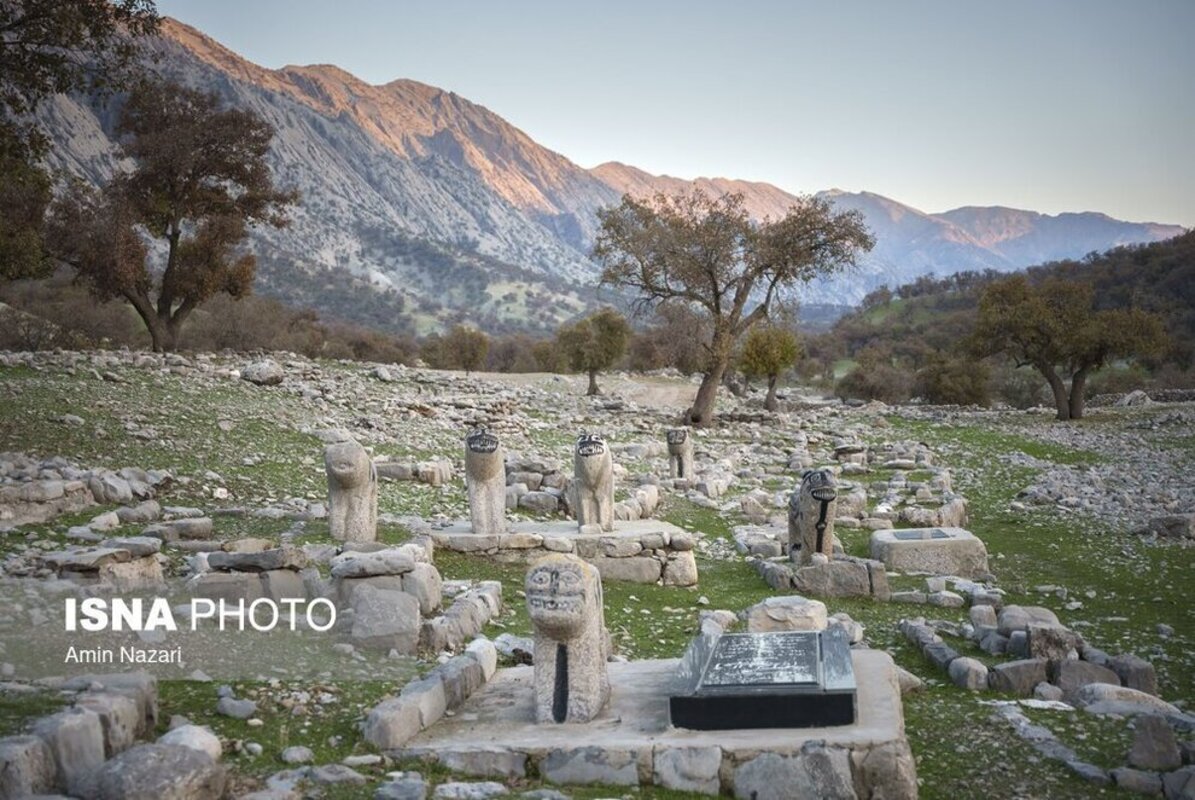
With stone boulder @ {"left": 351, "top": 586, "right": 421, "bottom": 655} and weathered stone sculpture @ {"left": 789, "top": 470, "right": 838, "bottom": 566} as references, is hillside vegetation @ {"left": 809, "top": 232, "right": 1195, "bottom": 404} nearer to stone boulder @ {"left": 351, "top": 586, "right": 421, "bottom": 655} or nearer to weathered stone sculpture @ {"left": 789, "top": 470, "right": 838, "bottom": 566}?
weathered stone sculpture @ {"left": 789, "top": 470, "right": 838, "bottom": 566}

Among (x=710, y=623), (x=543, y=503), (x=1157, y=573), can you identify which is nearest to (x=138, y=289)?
(x=543, y=503)

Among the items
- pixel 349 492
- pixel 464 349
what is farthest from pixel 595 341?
pixel 349 492

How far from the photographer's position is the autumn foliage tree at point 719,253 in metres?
35.7

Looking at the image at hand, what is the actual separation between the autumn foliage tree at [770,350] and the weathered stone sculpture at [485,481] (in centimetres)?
3484

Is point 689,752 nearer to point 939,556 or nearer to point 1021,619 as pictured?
point 1021,619

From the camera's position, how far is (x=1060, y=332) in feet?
127

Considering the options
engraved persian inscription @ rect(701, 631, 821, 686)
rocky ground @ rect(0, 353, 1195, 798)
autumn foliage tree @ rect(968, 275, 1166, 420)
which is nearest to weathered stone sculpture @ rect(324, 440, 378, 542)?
rocky ground @ rect(0, 353, 1195, 798)

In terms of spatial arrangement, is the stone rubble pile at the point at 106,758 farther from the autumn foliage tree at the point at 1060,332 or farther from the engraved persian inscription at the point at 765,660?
the autumn foliage tree at the point at 1060,332

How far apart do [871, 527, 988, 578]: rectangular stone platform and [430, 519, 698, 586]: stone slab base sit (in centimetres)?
313

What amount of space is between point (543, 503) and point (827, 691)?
35.0 feet

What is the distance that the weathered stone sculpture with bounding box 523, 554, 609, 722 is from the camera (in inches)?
302

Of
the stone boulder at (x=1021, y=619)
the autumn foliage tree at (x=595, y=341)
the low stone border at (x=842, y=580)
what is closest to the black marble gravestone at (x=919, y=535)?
the low stone border at (x=842, y=580)

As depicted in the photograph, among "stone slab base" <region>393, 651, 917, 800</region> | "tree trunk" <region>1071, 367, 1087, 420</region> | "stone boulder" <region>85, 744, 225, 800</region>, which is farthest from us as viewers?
"tree trunk" <region>1071, 367, 1087, 420</region>

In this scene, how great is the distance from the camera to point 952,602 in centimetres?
1274
